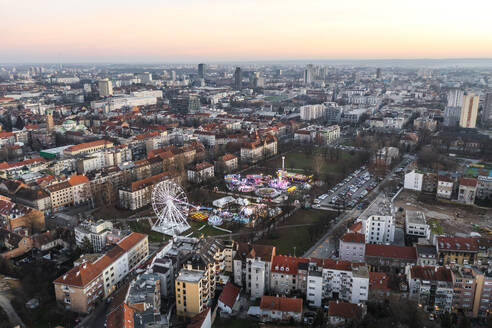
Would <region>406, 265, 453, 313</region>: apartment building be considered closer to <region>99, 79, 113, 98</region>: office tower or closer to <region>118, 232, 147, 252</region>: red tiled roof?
<region>118, 232, 147, 252</region>: red tiled roof

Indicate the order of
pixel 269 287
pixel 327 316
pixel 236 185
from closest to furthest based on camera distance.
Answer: pixel 327 316
pixel 269 287
pixel 236 185

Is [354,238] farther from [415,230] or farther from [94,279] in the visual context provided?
[94,279]

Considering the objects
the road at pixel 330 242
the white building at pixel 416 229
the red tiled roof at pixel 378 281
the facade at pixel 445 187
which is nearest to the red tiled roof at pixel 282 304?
the red tiled roof at pixel 378 281

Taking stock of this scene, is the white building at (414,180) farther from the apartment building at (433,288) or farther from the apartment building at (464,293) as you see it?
the apartment building at (464,293)

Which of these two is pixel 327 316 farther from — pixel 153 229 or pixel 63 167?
pixel 63 167

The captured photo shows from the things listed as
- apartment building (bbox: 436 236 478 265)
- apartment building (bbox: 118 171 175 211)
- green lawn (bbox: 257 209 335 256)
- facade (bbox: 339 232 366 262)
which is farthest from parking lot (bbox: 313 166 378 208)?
apartment building (bbox: 118 171 175 211)

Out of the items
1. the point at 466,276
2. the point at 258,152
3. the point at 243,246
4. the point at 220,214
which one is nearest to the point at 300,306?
the point at 243,246
